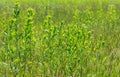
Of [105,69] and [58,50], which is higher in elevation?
[58,50]

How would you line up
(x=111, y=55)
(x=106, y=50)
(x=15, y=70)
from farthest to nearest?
(x=106, y=50), (x=111, y=55), (x=15, y=70)

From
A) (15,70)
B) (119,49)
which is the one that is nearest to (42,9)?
(119,49)

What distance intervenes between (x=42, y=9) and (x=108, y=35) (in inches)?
151

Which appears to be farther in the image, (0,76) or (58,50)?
(58,50)

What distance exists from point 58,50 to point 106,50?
154 centimetres

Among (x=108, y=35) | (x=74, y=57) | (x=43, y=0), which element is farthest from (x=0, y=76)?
(x=43, y=0)

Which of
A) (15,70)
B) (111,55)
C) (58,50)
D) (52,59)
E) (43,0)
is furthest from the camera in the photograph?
(43,0)

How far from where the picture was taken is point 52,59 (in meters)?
4.89

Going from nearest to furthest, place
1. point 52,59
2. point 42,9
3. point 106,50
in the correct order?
point 52,59
point 106,50
point 42,9

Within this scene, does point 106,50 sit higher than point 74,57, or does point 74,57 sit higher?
point 74,57

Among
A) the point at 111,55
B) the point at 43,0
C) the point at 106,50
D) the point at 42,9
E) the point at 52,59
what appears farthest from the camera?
the point at 43,0

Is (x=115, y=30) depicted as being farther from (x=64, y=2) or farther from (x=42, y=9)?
(x=64, y=2)

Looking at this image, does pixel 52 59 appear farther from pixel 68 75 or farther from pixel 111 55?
pixel 111 55

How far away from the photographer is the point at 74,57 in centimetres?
468
